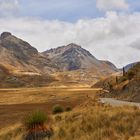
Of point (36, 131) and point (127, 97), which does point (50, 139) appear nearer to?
point (36, 131)

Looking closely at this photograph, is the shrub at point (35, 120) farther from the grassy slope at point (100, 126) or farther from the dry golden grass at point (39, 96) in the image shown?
the dry golden grass at point (39, 96)

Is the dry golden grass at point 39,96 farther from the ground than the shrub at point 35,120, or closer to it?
farther from the ground

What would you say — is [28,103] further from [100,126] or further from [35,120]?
[100,126]

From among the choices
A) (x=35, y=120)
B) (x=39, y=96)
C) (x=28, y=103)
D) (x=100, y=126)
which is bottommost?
(x=28, y=103)

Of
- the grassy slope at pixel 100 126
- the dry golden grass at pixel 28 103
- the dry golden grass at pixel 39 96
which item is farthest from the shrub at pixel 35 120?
the dry golden grass at pixel 39 96

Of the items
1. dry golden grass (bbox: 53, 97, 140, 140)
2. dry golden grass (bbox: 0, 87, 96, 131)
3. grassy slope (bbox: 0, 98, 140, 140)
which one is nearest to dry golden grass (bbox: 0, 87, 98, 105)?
dry golden grass (bbox: 0, 87, 96, 131)

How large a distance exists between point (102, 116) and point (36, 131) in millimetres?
3358

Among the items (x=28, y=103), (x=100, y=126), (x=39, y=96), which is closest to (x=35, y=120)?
(x=100, y=126)

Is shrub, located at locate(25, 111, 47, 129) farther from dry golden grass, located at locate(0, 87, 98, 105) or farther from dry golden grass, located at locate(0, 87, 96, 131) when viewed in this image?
dry golden grass, located at locate(0, 87, 98, 105)

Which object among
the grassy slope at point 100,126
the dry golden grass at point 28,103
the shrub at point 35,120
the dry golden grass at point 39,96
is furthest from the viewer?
the dry golden grass at point 39,96

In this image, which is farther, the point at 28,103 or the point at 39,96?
the point at 39,96

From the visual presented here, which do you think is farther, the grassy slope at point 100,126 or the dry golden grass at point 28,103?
the dry golden grass at point 28,103

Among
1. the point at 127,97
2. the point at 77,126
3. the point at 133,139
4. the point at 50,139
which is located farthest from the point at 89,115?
the point at 127,97

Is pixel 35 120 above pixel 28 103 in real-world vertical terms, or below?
above
